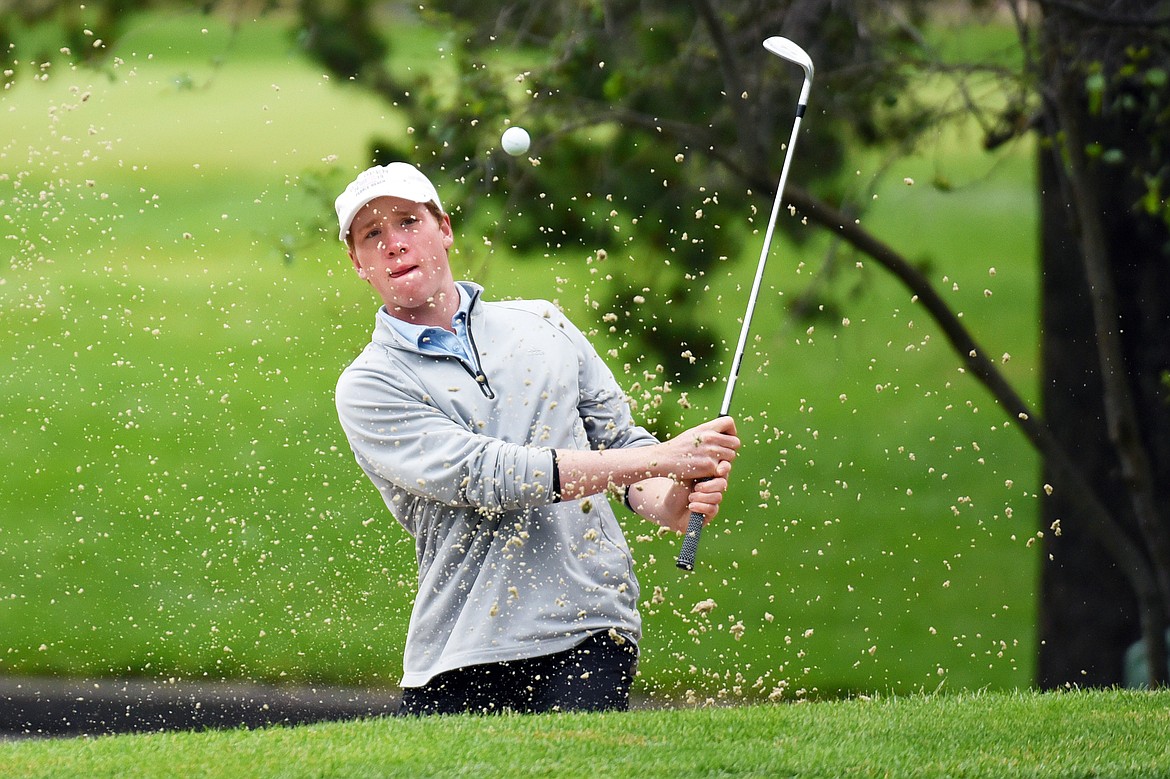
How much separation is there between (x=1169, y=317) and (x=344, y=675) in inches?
189

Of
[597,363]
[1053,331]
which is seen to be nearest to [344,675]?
[1053,331]

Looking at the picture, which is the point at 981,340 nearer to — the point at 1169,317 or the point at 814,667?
the point at 814,667

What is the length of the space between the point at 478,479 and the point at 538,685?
49cm

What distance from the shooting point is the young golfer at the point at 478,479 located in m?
3.16

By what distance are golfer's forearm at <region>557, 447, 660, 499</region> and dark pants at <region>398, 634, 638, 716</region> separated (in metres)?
0.34

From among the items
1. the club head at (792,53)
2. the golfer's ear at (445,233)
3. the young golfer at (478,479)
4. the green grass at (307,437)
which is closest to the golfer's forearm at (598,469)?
the young golfer at (478,479)

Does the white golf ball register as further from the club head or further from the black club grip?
the black club grip

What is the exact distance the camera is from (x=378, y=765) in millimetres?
2697

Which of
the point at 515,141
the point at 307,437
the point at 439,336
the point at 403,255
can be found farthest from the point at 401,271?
the point at 307,437

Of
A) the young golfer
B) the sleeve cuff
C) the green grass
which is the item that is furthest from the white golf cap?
the green grass

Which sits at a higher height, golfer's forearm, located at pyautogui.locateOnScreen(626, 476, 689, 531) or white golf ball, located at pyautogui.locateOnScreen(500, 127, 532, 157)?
white golf ball, located at pyautogui.locateOnScreen(500, 127, 532, 157)

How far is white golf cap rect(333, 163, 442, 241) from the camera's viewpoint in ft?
10.8

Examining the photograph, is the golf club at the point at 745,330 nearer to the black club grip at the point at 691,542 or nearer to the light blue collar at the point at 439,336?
the black club grip at the point at 691,542

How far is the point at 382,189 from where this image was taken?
3.28 metres
